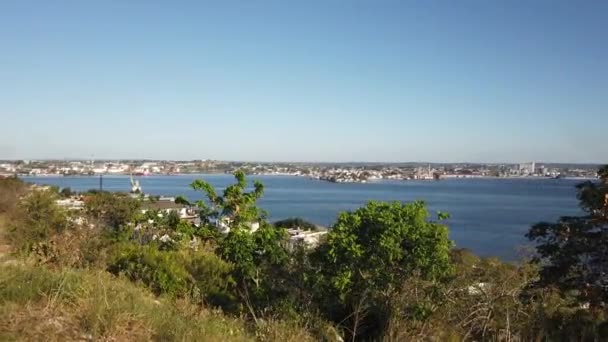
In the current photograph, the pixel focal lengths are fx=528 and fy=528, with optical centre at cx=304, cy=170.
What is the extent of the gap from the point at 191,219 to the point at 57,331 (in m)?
7.53

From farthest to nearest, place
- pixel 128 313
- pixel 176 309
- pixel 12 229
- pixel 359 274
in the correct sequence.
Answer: pixel 12 229 → pixel 359 274 → pixel 176 309 → pixel 128 313

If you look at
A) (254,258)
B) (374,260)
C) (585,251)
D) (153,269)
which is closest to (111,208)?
(153,269)

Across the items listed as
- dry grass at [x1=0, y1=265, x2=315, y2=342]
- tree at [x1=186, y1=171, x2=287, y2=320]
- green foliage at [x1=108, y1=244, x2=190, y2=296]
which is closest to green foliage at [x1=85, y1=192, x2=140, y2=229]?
green foliage at [x1=108, y1=244, x2=190, y2=296]

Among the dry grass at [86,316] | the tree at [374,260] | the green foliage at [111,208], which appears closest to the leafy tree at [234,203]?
the tree at [374,260]

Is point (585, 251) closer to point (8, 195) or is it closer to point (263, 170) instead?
point (8, 195)

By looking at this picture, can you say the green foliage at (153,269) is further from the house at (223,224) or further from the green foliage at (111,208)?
the green foliage at (111,208)

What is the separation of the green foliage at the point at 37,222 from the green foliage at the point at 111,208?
40.2 inches

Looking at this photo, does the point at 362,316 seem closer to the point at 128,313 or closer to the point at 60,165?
the point at 128,313

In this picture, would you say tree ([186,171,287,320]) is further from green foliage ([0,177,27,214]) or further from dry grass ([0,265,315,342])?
green foliage ([0,177,27,214])

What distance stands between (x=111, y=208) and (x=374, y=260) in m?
11.7

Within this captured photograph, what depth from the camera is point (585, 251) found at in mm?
7910

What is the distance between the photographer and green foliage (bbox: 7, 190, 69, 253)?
11.5 metres

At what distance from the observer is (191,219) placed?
10945 mm

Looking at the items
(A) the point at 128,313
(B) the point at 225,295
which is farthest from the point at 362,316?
(A) the point at 128,313
